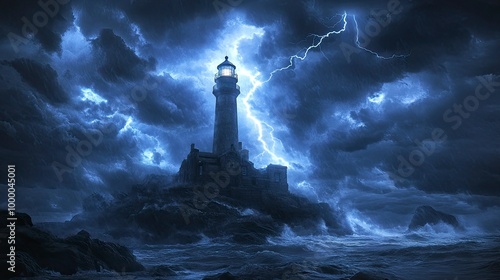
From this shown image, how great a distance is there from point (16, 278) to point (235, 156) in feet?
136

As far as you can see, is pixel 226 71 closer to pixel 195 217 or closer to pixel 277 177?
pixel 277 177

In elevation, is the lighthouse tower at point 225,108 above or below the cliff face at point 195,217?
above

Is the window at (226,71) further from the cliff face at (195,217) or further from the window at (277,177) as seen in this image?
the cliff face at (195,217)

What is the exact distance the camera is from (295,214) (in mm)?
53344

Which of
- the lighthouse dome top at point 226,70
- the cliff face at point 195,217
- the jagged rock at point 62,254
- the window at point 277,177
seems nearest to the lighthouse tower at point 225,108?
the lighthouse dome top at point 226,70

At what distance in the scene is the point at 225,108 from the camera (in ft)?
192

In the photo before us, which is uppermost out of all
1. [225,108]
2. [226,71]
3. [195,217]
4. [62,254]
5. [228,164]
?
[226,71]

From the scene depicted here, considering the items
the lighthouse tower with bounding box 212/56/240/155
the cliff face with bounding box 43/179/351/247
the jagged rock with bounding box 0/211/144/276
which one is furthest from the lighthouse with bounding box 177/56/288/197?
the jagged rock with bounding box 0/211/144/276

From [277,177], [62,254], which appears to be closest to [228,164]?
[277,177]

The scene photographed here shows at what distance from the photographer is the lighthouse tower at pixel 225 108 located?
57656mm

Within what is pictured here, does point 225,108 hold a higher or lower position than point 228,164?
higher

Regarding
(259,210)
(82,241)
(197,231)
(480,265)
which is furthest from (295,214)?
(82,241)

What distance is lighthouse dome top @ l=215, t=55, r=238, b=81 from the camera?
196 feet

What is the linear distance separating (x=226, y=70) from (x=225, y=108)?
22.0 ft
